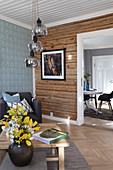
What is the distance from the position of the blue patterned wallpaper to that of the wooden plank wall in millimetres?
569

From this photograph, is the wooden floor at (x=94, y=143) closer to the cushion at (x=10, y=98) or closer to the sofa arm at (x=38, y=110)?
the sofa arm at (x=38, y=110)

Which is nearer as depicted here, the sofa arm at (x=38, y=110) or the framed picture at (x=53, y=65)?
the sofa arm at (x=38, y=110)

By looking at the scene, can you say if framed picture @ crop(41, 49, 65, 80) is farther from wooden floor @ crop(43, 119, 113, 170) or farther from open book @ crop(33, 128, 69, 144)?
open book @ crop(33, 128, 69, 144)

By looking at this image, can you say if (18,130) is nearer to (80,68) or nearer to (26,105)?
(26,105)

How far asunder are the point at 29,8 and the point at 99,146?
3.19 meters

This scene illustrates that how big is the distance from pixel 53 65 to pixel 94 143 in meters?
2.46

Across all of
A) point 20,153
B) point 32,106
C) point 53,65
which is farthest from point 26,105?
point 20,153

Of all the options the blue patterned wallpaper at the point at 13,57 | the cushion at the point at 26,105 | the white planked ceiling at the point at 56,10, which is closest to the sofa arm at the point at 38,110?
the cushion at the point at 26,105

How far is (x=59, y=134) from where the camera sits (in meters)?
2.16

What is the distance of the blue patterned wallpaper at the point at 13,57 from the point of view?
4.16 metres

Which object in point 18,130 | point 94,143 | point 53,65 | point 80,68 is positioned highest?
point 53,65

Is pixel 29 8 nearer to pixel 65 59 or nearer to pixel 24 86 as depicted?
pixel 65 59

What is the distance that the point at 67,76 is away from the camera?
4.49 m

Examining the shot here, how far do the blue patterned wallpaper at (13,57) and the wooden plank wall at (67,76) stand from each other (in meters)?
0.57
